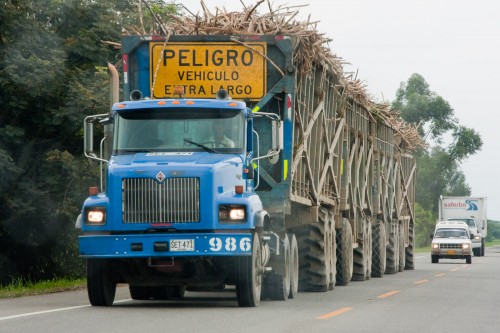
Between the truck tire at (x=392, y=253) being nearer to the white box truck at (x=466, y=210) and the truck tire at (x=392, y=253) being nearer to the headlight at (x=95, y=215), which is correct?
the headlight at (x=95, y=215)

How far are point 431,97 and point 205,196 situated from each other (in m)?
101

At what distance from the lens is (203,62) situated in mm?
18625

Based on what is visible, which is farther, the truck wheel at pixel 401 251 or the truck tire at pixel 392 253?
the truck wheel at pixel 401 251

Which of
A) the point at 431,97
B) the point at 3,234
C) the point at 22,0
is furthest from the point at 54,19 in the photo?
the point at 431,97

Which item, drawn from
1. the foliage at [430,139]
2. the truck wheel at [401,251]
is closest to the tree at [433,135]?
the foliage at [430,139]

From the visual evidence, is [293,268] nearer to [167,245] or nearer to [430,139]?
[167,245]

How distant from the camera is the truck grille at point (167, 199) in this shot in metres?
15.7

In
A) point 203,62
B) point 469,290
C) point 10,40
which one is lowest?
point 469,290

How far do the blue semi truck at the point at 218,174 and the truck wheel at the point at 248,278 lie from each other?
0.02 metres

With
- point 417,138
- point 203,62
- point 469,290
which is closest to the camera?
point 203,62

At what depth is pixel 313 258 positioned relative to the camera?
2239cm

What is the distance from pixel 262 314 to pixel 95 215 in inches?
107

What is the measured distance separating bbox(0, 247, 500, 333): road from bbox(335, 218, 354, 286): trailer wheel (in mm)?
4602

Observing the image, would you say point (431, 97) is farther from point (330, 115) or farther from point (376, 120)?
point (330, 115)
